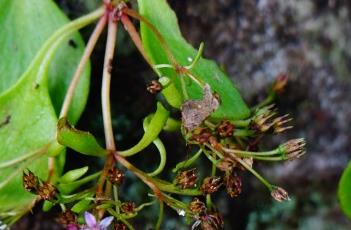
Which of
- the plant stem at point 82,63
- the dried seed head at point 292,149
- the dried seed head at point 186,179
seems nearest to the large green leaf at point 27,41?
the plant stem at point 82,63

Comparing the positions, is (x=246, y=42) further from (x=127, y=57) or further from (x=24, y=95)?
(x=24, y=95)

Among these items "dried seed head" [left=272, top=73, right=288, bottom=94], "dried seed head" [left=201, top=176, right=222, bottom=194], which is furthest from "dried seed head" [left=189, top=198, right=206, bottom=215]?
"dried seed head" [left=272, top=73, right=288, bottom=94]

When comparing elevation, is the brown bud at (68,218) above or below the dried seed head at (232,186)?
above

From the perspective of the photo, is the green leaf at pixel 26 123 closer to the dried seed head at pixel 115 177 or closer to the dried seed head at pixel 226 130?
the dried seed head at pixel 115 177

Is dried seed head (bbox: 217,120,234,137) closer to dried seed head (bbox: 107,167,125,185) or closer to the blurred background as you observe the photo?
dried seed head (bbox: 107,167,125,185)

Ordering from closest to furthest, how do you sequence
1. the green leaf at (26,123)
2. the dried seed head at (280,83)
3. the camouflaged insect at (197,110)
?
the camouflaged insect at (197,110)
the green leaf at (26,123)
the dried seed head at (280,83)
